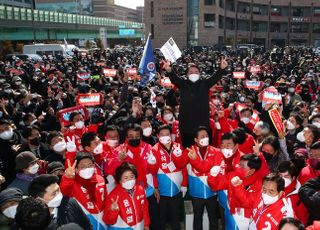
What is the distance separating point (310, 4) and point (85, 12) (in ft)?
226

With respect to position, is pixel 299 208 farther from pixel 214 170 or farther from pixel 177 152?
pixel 177 152

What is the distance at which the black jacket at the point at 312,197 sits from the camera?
11.1ft

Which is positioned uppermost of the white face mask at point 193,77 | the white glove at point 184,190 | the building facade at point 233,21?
the building facade at point 233,21

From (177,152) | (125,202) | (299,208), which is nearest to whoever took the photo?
(299,208)

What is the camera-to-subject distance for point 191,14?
50938 mm

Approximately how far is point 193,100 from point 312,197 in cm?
239

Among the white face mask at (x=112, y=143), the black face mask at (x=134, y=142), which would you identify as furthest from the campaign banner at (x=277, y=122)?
the white face mask at (x=112, y=143)

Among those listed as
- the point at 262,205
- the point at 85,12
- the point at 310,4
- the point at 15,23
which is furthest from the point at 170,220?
the point at 85,12

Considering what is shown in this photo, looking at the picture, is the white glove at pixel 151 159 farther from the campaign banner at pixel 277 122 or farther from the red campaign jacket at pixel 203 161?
the campaign banner at pixel 277 122

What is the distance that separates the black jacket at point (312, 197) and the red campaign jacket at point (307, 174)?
42 cm

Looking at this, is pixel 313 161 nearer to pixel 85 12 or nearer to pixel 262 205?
pixel 262 205

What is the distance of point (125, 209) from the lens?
412 cm

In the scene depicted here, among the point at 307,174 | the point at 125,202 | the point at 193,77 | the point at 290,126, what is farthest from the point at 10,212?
the point at 290,126

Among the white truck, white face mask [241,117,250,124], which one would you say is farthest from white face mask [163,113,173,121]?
the white truck
